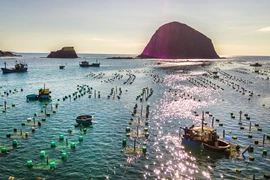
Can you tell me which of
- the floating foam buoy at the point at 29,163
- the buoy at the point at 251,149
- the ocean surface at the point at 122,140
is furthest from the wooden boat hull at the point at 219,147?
the floating foam buoy at the point at 29,163

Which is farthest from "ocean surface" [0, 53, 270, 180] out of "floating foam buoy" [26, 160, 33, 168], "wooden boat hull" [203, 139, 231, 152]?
"wooden boat hull" [203, 139, 231, 152]

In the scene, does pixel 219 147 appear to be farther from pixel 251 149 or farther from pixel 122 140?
pixel 122 140

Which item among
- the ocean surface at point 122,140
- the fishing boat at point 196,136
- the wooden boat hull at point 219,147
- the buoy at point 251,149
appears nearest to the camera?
the ocean surface at point 122,140

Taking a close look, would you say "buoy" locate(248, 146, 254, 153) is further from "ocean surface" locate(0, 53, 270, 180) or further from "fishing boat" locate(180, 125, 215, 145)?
"fishing boat" locate(180, 125, 215, 145)

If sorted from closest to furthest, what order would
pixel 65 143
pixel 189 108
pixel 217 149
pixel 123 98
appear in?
pixel 217 149 < pixel 65 143 < pixel 189 108 < pixel 123 98

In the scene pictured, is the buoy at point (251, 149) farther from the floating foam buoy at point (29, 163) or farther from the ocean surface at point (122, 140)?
the floating foam buoy at point (29, 163)

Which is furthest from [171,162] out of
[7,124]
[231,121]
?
[7,124]

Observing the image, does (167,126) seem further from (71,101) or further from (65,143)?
(71,101)

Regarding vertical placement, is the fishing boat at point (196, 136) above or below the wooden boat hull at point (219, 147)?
above

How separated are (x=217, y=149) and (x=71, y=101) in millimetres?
49531

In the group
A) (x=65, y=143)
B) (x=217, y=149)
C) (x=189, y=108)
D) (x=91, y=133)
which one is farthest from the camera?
(x=189, y=108)

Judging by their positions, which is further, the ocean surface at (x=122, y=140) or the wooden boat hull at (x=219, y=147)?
the wooden boat hull at (x=219, y=147)

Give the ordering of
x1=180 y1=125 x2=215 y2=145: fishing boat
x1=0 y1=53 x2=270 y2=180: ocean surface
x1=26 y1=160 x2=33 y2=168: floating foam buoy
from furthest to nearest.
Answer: x1=180 y1=125 x2=215 y2=145: fishing boat < x1=26 y1=160 x2=33 y2=168: floating foam buoy < x1=0 y1=53 x2=270 y2=180: ocean surface

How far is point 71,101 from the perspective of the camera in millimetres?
75062
